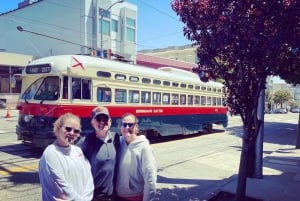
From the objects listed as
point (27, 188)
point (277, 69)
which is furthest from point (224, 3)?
point (27, 188)

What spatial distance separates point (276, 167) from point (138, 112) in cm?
550

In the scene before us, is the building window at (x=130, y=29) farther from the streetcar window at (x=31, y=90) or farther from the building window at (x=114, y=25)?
the streetcar window at (x=31, y=90)

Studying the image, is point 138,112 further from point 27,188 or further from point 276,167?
point 27,188

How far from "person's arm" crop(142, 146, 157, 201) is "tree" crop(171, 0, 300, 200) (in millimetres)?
2612

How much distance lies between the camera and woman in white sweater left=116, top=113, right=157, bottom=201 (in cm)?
357

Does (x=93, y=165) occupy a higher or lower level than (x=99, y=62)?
lower

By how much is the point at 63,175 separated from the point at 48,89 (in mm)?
8297

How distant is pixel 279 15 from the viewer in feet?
17.1

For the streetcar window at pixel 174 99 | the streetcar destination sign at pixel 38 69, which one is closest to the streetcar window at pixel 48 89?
the streetcar destination sign at pixel 38 69

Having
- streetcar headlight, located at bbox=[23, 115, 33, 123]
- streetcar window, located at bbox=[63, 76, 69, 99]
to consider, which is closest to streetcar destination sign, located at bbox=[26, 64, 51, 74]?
streetcar window, located at bbox=[63, 76, 69, 99]

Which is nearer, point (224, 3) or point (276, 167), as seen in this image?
point (224, 3)

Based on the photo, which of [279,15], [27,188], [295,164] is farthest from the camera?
[295,164]

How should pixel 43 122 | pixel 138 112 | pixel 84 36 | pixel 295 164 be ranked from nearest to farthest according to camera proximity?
pixel 43 122 < pixel 295 164 < pixel 138 112 < pixel 84 36

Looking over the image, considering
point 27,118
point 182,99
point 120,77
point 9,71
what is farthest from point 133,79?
point 9,71
